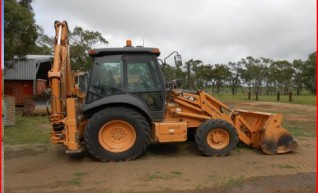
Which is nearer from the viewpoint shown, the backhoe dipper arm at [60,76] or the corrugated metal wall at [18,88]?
the backhoe dipper arm at [60,76]

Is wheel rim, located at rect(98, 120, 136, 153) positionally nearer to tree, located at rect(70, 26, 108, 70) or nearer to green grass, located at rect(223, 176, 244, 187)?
green grass, located at rect(223, 176, 244, 187)

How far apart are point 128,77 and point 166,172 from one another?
2199mm

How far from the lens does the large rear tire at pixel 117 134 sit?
7348 millimetres

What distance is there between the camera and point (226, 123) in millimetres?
7875

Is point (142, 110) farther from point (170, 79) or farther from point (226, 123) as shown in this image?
point (226, 123)

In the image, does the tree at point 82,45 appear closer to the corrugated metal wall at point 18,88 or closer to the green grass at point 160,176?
the corrugated metal wall at point 18,88

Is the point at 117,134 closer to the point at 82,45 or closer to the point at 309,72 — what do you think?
the point at 82,45

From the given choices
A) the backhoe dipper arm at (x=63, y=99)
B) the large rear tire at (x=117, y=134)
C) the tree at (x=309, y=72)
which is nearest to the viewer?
the backhoe dipper arm at (x=63, y=99)

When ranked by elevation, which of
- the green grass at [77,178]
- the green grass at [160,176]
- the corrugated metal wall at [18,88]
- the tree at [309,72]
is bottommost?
the green grass at [77,178]

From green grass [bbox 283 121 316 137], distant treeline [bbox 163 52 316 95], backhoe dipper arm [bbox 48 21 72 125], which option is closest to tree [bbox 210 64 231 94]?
distant treeline [bbox 163 52 316 95]

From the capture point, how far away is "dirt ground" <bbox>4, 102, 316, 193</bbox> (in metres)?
5.64

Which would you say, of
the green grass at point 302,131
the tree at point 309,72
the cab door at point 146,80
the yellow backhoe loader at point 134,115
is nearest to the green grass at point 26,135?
the yellow backhoe loader at point 134,115

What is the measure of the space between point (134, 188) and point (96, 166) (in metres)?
1.64

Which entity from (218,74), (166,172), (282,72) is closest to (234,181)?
(166,172)
